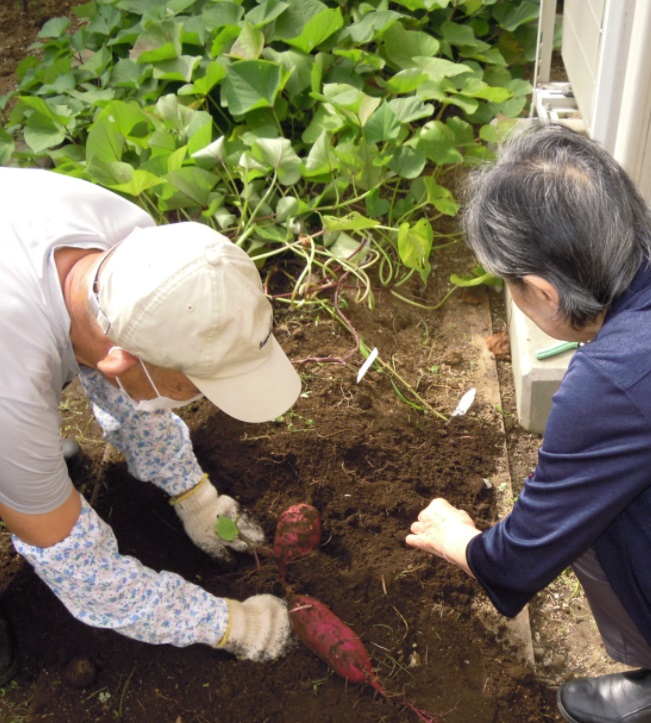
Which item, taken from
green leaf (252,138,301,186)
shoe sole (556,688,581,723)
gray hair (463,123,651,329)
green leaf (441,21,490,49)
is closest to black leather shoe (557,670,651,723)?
shoe sole (556,688,581,723)

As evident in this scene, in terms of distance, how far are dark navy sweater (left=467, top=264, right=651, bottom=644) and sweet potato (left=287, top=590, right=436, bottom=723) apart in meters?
0.49

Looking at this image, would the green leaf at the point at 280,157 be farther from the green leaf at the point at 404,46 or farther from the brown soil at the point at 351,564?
the green leaf at the point at 404,46

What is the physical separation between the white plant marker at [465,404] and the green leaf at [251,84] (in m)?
1.20

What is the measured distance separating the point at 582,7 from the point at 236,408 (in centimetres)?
180

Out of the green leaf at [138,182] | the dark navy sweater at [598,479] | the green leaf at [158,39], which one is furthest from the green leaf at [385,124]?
the dark navy sweater at [598,479]

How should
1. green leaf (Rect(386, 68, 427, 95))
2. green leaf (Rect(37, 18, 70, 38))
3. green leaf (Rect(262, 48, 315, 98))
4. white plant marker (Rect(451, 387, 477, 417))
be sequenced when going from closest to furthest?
white plant marker (Rect(451, 387, 477, 417)) → green leaf (Rect(386, 68, 427, 95)) → green leaf (Rect(262, 48, 315, 98)) → green leaf (Rect(37, 18, 70, 38))

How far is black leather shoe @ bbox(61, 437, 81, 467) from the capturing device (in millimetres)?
2273

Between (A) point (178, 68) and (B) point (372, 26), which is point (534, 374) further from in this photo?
(A) point (178, 68)

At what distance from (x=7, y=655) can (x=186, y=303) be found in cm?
112

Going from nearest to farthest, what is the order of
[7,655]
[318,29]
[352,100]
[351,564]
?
[7,655] → [351,564] → [352,100] → [318,29]

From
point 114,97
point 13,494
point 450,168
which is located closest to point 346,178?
point 450,168

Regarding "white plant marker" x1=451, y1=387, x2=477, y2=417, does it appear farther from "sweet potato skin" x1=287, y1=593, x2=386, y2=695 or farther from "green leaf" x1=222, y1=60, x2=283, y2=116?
"green leaf" x1=222, y1=60, x2=283, y2=116

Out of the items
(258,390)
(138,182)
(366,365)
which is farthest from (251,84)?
(258,390)

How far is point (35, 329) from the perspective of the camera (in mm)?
1438
